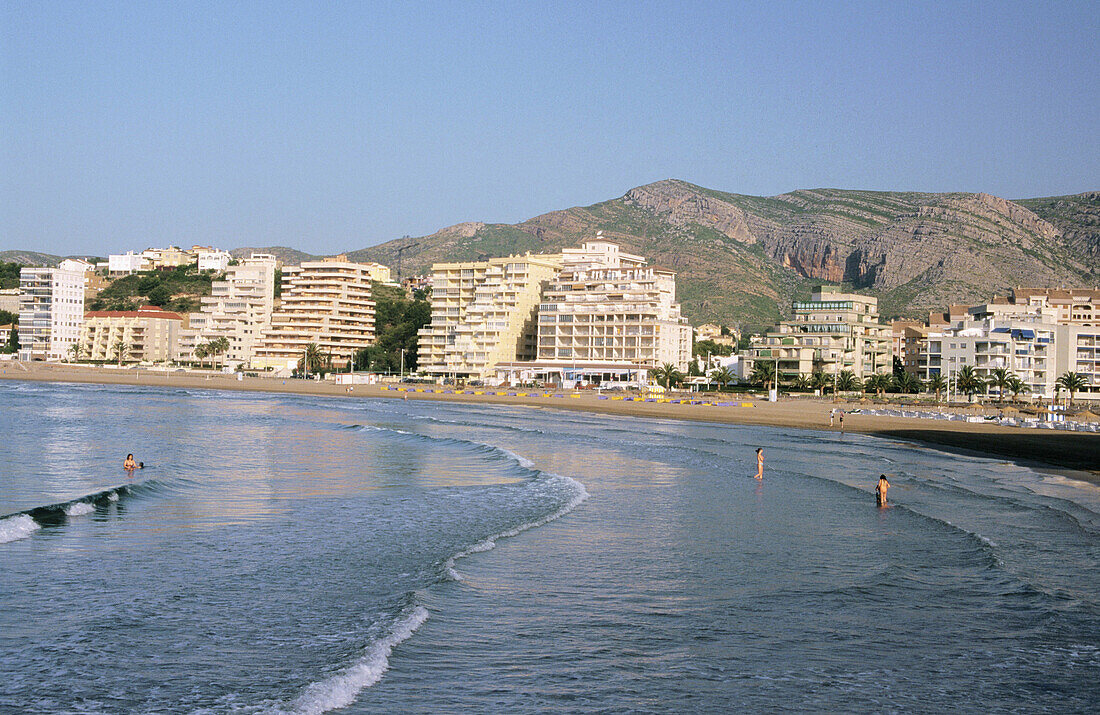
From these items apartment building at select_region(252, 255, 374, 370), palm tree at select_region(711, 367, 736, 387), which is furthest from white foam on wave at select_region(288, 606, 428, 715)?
apartment building at select_region(252, 255, 374, 370)

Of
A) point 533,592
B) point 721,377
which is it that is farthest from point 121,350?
point 533,592

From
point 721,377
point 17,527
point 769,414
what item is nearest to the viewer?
point 17,527

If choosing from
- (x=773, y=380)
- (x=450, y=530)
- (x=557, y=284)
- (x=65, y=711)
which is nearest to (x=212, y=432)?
(x=450, y=530)

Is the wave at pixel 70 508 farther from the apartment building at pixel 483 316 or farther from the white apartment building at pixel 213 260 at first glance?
the white apartment building at pixel 213 260

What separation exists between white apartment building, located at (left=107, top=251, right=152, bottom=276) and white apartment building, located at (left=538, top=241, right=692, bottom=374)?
363ft

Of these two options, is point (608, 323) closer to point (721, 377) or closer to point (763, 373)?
point (721, 377)

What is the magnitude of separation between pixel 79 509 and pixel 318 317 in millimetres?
118679

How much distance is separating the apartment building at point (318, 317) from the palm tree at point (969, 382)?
8208cm

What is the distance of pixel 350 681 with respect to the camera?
31.9 ft

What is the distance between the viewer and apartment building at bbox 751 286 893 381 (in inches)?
3873

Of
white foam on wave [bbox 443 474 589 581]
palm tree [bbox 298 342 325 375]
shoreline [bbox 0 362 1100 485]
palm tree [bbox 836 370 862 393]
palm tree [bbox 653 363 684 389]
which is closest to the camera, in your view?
white foam on wave [bbox 443 474 589 581]

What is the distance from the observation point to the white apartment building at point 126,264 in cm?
→ 19262

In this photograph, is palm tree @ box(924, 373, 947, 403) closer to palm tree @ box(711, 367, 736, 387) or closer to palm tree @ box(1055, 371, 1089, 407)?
palm tree @ box(1055, 371, 1089, 407)

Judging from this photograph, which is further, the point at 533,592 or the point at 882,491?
the point at 882,491
